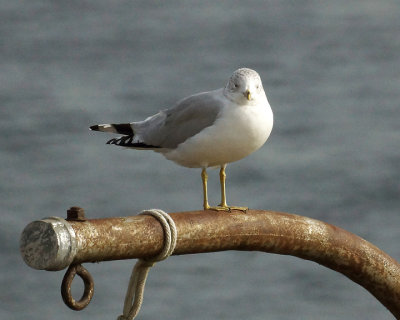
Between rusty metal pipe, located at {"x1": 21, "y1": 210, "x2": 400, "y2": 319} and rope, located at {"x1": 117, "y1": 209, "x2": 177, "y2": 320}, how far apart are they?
0.06 feet

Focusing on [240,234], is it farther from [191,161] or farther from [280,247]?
[191,161]

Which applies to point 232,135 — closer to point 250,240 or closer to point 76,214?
point 250,240

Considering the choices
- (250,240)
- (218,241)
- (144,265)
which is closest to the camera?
(144,265)

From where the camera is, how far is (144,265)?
2596 millimetres

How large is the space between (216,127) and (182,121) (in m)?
0.20

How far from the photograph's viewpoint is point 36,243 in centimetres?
221

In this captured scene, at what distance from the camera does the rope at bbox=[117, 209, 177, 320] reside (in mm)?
2512

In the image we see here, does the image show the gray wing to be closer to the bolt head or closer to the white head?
the white head

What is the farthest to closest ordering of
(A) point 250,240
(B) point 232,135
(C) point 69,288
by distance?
(B) point 232,135, (A) point 250,240, (C) point 69,288

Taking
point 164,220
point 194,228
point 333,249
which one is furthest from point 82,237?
point 333,249

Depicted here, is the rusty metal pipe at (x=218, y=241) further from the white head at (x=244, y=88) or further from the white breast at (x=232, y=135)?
the white head at (x=244, y=88)

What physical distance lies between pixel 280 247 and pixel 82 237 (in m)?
0.79

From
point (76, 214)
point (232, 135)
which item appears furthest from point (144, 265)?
point (232, 135)

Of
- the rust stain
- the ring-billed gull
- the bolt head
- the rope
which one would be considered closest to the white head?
the ring-billed gull
